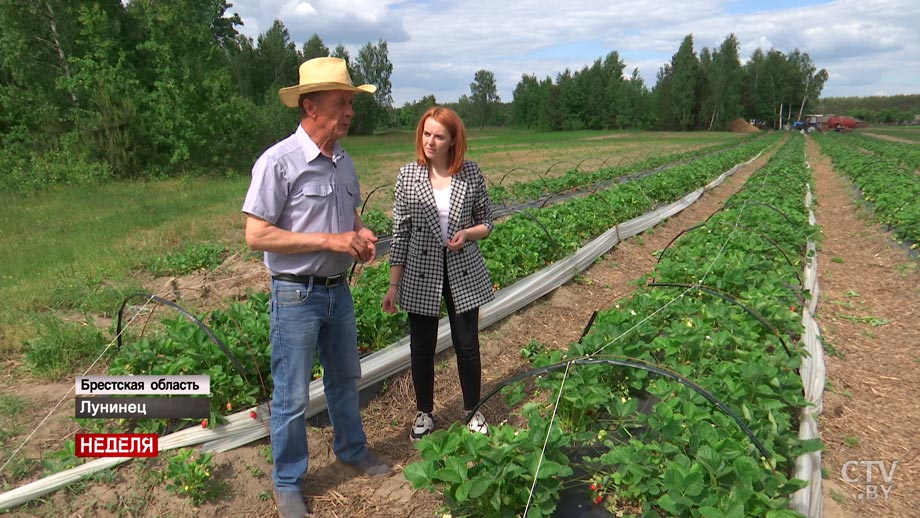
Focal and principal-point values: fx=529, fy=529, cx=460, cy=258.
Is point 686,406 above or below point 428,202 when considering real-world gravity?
below

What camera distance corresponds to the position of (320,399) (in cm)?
352

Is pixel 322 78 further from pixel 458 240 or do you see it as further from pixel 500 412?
pixel 500 412

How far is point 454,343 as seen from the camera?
3.16 meters

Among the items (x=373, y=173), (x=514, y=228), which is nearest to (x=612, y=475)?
(x=514, y=228)

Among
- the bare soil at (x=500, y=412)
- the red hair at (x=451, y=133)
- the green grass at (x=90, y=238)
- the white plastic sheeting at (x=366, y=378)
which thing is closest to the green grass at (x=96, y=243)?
the green grass at (x=90, y=238)

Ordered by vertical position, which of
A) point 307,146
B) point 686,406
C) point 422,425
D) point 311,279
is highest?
point 307,146

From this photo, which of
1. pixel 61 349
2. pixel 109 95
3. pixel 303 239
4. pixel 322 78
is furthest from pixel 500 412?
pixel 109 95

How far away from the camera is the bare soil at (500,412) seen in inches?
108

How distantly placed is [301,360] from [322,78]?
130 cm

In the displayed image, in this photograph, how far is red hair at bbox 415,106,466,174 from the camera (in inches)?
110

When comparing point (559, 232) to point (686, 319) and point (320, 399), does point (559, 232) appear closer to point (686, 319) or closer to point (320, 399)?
point (686, 319)

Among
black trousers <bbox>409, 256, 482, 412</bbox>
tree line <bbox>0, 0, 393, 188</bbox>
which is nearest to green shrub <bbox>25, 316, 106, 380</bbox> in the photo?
black trousers <bbox>409, 256, 482, 412</bbox>

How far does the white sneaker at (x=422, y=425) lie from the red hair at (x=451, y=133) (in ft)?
5.09

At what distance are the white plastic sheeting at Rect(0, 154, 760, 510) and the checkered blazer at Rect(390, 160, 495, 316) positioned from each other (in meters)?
1.04
